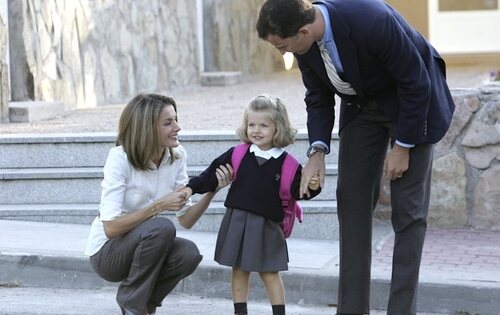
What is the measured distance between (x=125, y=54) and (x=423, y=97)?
7457 mm

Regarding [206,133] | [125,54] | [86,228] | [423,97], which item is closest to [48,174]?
[86,228]

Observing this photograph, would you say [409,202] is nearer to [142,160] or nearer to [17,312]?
[142,160]

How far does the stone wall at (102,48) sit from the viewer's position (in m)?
9.83

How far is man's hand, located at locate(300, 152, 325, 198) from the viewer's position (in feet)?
16.6

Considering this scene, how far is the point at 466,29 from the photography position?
19.1m

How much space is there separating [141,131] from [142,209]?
1.18 feet

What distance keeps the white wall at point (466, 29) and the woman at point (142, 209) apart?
14.3 m

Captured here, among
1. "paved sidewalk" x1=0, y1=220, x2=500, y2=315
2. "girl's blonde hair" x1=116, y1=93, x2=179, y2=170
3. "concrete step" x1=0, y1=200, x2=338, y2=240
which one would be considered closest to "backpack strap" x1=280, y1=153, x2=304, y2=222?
"girl's blonde hair" x1=116, y1=93, x2=179, y2=170

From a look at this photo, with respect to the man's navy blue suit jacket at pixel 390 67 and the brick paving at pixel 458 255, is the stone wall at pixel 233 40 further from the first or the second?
the man's navy blue suit jacket at pixel 390 67

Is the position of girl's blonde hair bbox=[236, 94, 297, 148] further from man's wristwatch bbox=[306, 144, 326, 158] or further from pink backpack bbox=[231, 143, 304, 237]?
man's wristwatch bbox=[306, 144, 326, 158]

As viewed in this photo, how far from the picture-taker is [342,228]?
5.20 m

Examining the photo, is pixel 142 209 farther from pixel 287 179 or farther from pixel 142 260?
pixel 287 179

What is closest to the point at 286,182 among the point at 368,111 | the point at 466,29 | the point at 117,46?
the point at 368,111

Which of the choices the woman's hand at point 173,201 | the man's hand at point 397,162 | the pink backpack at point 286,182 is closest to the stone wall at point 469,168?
the pink backpack at point 286,182
